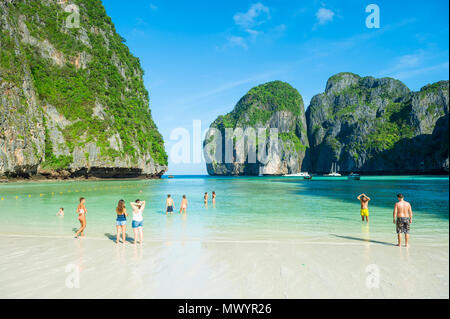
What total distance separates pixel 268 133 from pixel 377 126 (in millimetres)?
62793

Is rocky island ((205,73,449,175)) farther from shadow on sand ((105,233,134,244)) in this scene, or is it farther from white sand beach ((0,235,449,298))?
shadow on sand ((105,233,134,244))

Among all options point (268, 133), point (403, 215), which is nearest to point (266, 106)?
point (268, 133)

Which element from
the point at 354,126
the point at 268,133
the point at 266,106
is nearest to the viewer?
the point at 354,126

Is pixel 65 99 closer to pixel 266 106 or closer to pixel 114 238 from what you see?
pixel 114 238

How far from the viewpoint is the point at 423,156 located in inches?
4488

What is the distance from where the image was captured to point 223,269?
20.5 feet

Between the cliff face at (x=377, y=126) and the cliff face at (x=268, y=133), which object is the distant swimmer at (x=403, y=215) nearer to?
the cliff face at (x=377, y=126)

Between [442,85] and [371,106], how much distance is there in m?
38.4

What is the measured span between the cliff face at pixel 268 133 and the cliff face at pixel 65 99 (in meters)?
89.5

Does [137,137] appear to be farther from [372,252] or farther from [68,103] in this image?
Answer: [372,252]

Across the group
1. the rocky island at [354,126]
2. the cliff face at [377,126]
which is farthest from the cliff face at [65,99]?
the cliff face at [377,126]

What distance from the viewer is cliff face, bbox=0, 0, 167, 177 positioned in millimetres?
47688

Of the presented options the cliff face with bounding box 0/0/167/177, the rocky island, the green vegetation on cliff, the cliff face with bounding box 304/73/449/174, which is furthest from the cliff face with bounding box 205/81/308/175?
the cliff face with bounding box 0/0/167/177

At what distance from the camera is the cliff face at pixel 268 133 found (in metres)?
165
